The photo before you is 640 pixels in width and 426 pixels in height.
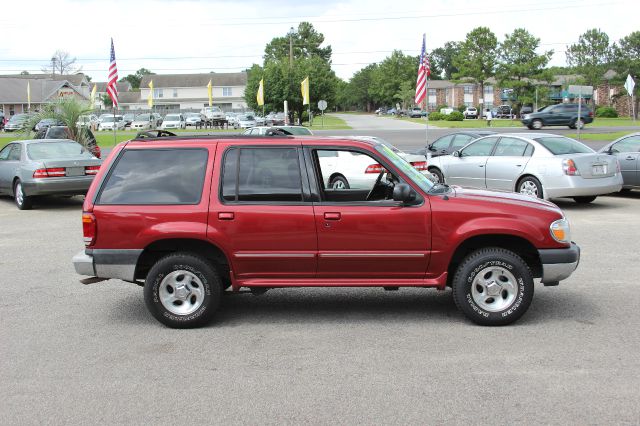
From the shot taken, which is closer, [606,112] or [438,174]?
[438,174]

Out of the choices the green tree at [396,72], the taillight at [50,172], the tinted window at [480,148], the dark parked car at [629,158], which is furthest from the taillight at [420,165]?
the green tree at [396,72]

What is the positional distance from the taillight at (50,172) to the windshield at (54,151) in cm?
65

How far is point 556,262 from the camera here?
21.8 ft

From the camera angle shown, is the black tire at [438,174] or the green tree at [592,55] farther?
the green tree at [592,55]

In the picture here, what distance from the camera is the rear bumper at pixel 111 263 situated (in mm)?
6703

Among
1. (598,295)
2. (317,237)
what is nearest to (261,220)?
(317,237)

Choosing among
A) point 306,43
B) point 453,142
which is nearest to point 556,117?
point 453,142

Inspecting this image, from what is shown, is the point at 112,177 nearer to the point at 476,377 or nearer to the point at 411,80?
the point at 476,377

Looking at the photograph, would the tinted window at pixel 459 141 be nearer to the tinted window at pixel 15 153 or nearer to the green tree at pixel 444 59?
the tinted window at pixel 15 153

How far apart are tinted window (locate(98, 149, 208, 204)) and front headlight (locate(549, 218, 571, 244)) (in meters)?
3.15

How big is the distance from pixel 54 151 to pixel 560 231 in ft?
42.1

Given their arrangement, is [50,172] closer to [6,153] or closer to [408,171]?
[6,153]

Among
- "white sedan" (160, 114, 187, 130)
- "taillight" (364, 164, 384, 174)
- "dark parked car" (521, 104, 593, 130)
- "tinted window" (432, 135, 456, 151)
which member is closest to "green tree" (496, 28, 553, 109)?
"dark parked car" (521, 104, 593, 130)

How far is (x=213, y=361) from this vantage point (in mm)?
5824
